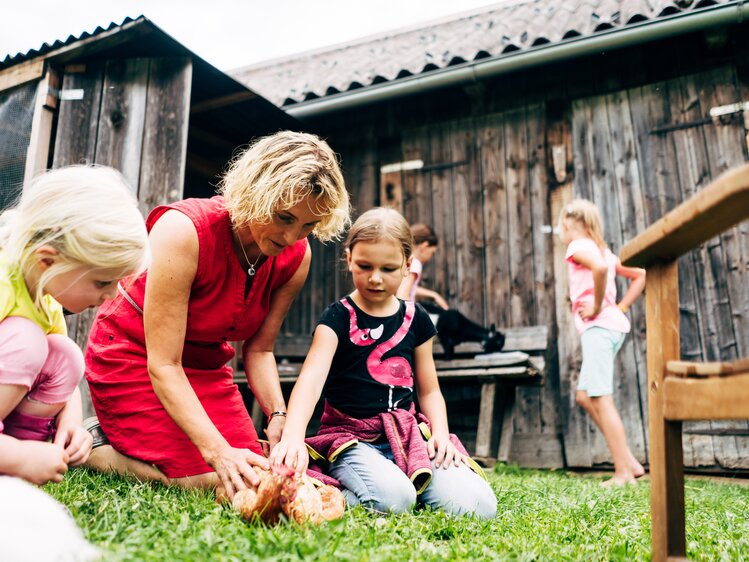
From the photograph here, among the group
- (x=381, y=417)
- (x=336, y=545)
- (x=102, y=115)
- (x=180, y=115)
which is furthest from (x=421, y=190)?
(x=336, y=545)

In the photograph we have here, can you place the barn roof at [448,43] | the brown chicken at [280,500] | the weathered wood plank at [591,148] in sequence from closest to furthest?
1. the brown chicken at [280,500]
2. the barn roof at [448,43]
3. the weathered wood plank at [591,148]

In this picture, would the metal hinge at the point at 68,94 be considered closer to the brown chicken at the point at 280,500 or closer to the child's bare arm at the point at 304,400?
the child's bare arm at the point at 304,400

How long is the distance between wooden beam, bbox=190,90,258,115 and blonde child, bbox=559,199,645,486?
264cm

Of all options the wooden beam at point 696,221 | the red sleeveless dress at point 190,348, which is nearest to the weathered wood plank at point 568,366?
the red sleeveless dress at point 190,348

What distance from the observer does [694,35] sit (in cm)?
530

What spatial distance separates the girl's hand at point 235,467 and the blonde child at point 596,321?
9.37 feet

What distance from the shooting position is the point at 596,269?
4.21m

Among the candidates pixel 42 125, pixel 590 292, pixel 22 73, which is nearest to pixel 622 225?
pixel 590 292

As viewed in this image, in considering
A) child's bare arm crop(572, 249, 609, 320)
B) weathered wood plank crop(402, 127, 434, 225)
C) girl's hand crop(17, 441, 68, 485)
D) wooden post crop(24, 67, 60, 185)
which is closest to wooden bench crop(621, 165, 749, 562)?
girl's hand crop(17, 441, 68, 485)

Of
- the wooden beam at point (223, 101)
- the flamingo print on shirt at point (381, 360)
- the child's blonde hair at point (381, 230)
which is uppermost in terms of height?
the wooden beam at point (223, 101)

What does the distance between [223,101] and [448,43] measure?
2802mm

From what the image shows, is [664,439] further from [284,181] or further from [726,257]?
[726,257]

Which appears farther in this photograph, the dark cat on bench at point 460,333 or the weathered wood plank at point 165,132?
the dark cat on bench at point 460,333

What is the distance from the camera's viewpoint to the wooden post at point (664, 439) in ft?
4.60
